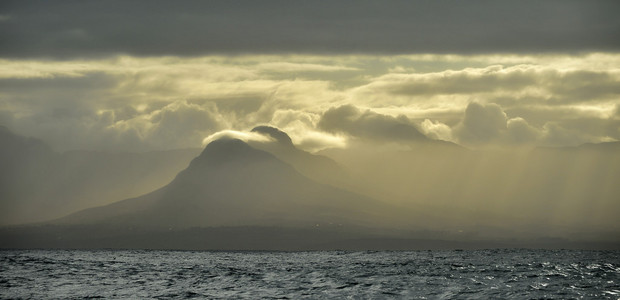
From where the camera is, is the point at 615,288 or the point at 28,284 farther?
the point at 28,284

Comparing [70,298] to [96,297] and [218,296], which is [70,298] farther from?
[218,296]

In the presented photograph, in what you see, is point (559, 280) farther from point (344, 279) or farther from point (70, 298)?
point (70, 298)

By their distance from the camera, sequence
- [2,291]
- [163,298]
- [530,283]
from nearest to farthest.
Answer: [163,298]
[530,283]
[2,291]

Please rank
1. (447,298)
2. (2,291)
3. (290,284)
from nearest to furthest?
(447,298) → (2,291) → (290,284)

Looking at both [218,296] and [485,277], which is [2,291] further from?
[485,277]

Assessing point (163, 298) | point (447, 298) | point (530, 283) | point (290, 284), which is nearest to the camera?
point (447, 298)

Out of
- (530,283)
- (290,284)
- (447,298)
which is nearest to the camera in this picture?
(447,298)

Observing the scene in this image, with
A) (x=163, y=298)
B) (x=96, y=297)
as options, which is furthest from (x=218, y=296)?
(x=96, y=297)

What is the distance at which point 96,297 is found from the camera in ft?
352

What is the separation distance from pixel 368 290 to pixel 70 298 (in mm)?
49676

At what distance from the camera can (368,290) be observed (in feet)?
362

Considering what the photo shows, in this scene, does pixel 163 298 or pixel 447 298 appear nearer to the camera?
pixel 447 298

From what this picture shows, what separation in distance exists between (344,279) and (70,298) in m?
56.8

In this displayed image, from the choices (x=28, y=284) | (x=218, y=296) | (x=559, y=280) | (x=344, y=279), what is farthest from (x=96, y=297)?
(x=559, y=280)
